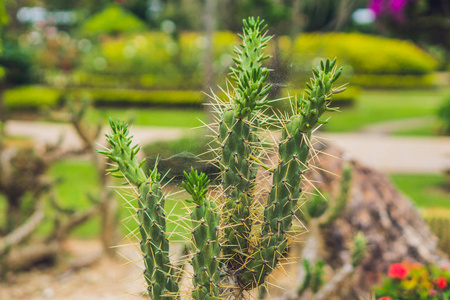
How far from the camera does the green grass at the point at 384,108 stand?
1694 cm

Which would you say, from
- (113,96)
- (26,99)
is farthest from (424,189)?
(26,99)


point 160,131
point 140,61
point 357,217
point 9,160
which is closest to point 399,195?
point 357,217

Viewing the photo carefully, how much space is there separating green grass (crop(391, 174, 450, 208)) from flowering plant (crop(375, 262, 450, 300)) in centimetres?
528

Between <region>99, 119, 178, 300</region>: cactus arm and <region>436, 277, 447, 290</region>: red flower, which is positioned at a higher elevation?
<region>99, 119, 178, 300</region>: cactus arm

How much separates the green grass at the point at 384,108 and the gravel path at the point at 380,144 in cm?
109

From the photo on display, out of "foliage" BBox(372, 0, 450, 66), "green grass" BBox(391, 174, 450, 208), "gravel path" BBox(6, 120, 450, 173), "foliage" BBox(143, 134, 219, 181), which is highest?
"foliage" BBox(372, 0, 450, 66)

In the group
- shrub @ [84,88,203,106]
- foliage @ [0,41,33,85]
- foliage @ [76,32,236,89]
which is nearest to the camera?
foliage @ [0,41,33,85]

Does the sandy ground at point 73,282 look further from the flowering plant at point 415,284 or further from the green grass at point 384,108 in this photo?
the green grass at point 384,108

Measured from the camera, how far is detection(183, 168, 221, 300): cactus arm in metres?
1.66

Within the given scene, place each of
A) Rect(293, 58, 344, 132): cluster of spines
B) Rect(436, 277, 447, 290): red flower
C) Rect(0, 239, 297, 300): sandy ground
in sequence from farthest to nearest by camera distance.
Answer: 1. Rect(0, 239, 297, 300): sandy ground
2. Rect(436, 277, 447, 290): red flower
3. Rect(293, 58, 344, 132): cluster of spines

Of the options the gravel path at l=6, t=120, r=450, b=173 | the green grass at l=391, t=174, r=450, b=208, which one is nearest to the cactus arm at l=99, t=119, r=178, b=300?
the green grass at l=391, t=174, r=450, b=208

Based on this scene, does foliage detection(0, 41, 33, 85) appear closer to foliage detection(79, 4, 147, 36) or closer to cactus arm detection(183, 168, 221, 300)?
cactus arm detection(183, 168, 221, 300)

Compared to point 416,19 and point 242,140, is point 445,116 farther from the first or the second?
point 242,140

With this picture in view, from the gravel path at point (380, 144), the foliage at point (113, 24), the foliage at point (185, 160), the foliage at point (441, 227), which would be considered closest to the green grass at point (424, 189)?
the gravel path at point (380, 144)
